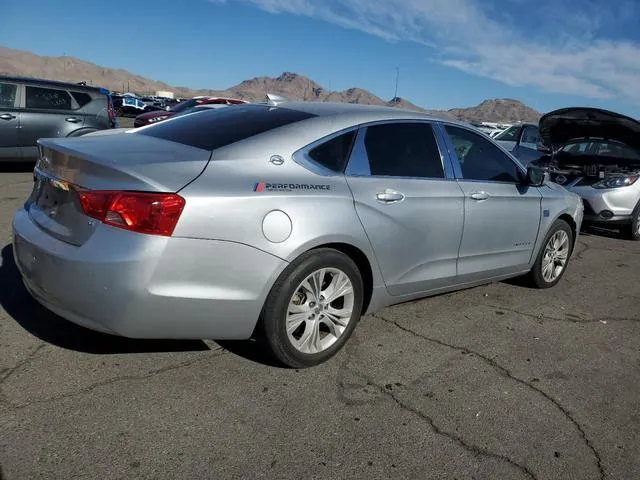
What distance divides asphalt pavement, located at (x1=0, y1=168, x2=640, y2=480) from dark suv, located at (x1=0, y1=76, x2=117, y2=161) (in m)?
6.50

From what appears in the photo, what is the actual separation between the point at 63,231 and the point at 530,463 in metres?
2.59

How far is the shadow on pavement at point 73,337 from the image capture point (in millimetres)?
3404

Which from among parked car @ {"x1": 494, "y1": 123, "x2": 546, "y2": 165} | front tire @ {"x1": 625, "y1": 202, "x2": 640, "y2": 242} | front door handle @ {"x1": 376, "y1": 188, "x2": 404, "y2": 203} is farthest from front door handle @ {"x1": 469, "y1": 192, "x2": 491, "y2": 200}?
parked car @ {"x1": 494, "y1": 123, "x2": 546, "y2": 165}

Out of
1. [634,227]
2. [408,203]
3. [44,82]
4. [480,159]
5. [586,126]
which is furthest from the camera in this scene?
[44,82]

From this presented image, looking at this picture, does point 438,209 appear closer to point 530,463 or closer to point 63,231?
point 530,463

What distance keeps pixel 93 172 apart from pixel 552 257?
427cm

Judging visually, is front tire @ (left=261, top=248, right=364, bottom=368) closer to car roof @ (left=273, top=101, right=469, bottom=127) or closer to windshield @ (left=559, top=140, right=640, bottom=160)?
car roof @ (left=273, top=101, right=469, bottom=127)

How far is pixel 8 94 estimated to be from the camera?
388 inches

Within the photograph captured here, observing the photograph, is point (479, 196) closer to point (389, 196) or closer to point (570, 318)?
point (389, 196)

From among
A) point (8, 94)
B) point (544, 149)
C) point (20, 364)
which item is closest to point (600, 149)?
point (544, 149)

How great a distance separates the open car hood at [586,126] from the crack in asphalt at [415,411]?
589cm

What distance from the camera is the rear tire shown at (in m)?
5.20

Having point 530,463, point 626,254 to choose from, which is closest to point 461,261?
point 530,463

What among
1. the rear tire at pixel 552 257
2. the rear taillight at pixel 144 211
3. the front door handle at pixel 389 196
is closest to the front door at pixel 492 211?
the rear tire at pixel 552 257
